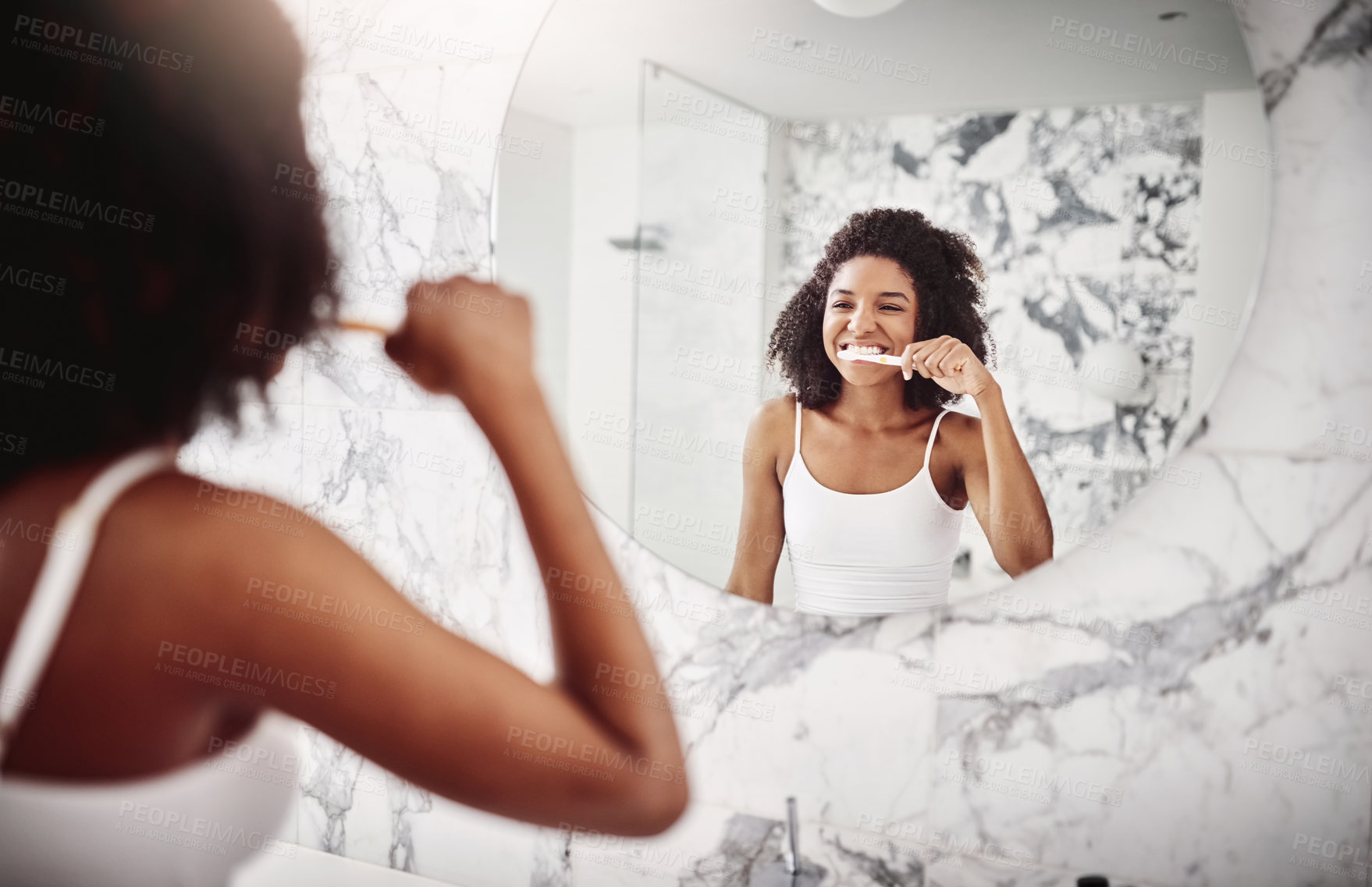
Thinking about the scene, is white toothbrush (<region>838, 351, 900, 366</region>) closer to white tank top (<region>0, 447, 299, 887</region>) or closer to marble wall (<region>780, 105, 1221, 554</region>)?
marble wall (<region>780, 105, 1221, 554</region>)

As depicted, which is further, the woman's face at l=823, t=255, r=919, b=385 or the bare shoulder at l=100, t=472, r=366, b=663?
the woman's face at l=823, t=255, r=919, b=385

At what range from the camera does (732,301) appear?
0.94 m

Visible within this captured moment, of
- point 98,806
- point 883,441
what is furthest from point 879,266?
point 98,806

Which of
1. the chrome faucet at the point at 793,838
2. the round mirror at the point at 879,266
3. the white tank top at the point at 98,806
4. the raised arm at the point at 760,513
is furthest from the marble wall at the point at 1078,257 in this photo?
the white tank top at the point at 98,806

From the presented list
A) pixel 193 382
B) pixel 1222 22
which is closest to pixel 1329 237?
pixel 1222 22

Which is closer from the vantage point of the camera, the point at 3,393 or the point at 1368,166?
the point at 1368,166

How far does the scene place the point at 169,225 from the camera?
893mm

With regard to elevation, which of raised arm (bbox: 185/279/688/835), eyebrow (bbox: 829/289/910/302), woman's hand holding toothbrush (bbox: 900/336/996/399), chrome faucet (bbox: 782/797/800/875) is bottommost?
chrome faucet (bbox: 782/797/800/875)

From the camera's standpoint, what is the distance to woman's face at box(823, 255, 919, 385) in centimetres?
88

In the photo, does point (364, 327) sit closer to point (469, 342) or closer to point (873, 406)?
point (469, 342)

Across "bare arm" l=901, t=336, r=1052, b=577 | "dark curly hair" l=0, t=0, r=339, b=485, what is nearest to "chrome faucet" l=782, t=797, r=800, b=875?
"bare arm" l=901, t=336, r=1052, b=577

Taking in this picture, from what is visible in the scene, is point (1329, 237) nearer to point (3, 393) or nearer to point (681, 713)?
point (681, 713)

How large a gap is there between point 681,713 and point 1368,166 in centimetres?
83

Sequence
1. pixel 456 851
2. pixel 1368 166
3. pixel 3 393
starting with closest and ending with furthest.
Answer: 1. pixel 1368 166
2. pixel 456 851
3. pixel 3 393
